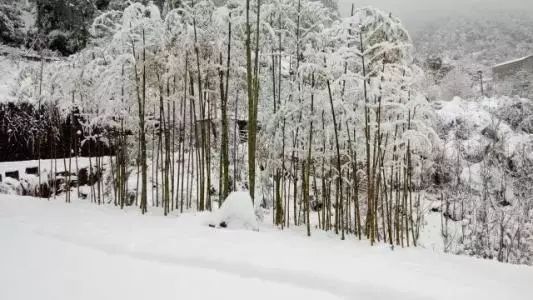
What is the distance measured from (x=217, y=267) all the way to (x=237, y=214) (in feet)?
5.28

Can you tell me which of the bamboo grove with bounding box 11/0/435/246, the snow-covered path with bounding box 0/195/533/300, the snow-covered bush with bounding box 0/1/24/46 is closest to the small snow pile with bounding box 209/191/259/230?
the snow-covered path with bounding box 0/195/533/300

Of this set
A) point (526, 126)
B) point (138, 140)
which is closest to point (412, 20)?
point (526, 126)

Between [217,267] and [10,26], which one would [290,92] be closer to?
[217,267]

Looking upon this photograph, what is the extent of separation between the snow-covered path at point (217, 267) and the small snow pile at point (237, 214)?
27 cm

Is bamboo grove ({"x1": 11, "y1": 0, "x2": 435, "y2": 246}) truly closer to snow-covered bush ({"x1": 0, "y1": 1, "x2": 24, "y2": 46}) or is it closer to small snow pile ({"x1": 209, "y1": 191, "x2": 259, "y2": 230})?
small snow pile ({"x1": 209, "y1": 191, "x2": 259, "y2": 230})

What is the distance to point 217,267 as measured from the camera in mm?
3689

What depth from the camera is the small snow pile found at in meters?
5.27

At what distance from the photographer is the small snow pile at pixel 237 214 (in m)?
5.27

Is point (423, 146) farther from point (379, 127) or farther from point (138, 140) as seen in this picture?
point (138, 140)

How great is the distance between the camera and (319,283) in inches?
133

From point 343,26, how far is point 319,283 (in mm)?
3166

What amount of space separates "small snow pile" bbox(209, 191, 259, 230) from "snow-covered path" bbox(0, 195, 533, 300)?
0.88 ft

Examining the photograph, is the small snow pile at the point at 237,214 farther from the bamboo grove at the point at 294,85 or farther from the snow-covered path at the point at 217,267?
the bamboo grove at the point at 294,85

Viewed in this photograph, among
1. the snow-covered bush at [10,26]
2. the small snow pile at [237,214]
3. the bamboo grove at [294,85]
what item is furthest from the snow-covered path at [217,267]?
the snow-covered bush at [10,26]
